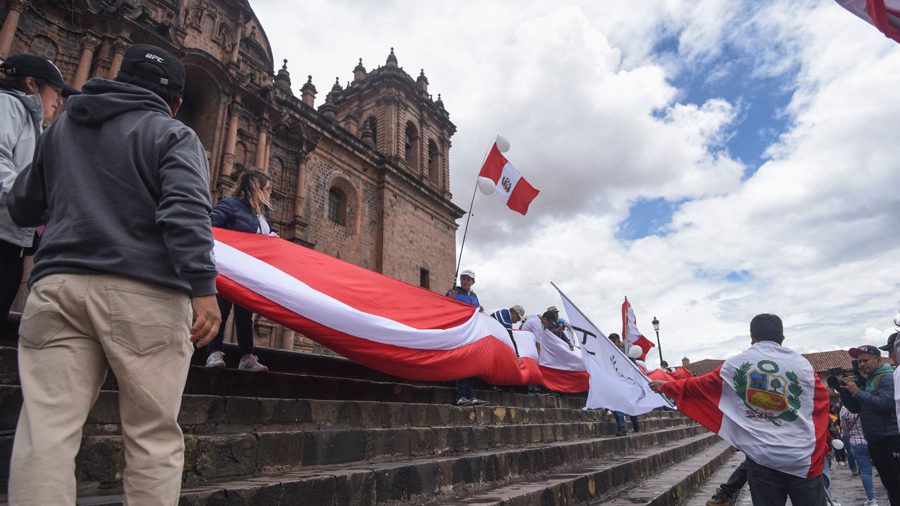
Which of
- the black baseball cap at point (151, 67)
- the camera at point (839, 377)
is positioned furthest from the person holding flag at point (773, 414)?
the black baseball cap at point (151, 67)

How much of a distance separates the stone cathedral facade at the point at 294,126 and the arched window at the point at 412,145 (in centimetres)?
6

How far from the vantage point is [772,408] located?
342cm

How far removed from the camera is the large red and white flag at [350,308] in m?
4.02

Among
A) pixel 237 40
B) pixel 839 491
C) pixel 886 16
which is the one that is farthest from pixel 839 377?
pixel 237 40

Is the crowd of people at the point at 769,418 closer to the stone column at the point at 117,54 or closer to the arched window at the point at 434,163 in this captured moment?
the stone column at the point at 117,54

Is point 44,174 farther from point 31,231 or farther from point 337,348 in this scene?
point 337,348

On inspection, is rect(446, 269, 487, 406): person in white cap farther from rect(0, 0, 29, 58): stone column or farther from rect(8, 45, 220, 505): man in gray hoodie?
rect(0, 0, 29, 58): stone column

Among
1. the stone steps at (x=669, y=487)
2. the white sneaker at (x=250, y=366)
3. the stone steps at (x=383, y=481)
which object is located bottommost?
the stone steps at (x=669, y=487)

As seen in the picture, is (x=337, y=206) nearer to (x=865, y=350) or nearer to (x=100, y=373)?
(x=865, y=350)

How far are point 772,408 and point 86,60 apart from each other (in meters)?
15.6

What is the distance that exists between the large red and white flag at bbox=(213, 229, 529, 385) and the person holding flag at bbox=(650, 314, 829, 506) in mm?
2543

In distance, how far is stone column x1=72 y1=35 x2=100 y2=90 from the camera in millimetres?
11859

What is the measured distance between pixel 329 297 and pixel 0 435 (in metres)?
2.47

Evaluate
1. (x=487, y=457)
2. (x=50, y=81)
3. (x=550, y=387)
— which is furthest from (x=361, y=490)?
(x=550, y=387)
